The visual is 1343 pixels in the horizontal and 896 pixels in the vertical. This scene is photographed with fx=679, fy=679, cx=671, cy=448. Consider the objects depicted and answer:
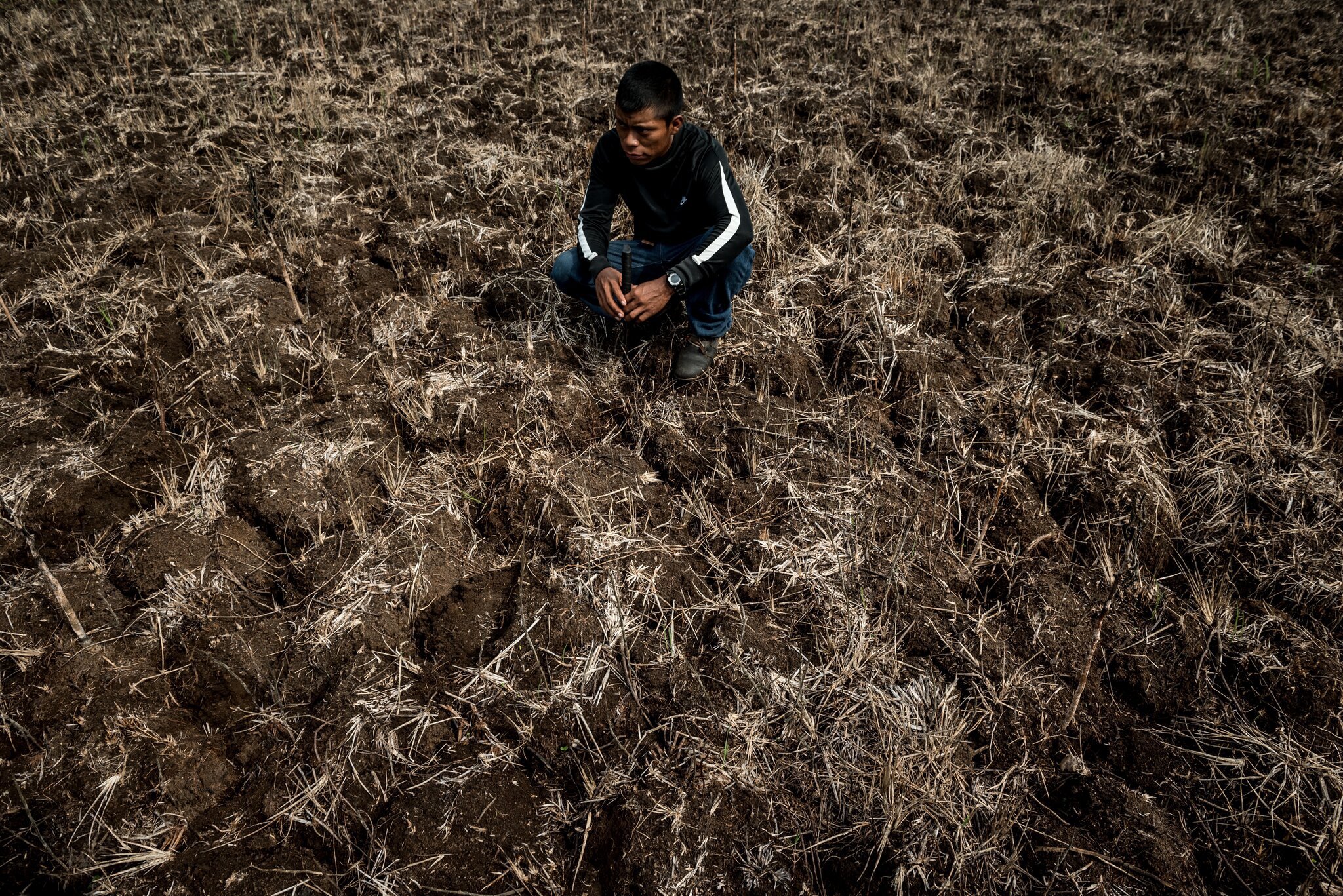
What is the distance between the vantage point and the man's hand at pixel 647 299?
8.36 feet

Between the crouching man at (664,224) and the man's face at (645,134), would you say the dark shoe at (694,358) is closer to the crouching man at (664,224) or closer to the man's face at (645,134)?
the crouching man at (664,224)

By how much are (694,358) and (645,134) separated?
910 millimetres

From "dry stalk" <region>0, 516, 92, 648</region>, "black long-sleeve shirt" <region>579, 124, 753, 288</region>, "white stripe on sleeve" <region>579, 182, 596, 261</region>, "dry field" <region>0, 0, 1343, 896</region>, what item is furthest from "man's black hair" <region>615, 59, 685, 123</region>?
"dry stalk" <region>0, 516, 92, 648</region>

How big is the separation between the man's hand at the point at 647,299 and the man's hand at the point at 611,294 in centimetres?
2

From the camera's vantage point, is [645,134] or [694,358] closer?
[645,134]

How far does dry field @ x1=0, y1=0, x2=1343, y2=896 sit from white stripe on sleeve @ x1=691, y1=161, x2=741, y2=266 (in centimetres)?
58

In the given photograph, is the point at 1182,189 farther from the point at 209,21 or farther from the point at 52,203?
the point at 209,21

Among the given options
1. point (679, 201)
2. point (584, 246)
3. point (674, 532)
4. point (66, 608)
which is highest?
point (679, 201)

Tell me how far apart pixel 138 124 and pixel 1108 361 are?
6358mm

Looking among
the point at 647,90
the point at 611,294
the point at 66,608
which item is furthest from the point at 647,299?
the point at 66,608

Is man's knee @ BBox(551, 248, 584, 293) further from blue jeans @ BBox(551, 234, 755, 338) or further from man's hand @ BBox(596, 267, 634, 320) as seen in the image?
man's hand @ BBox(596, 267, 634, 320)

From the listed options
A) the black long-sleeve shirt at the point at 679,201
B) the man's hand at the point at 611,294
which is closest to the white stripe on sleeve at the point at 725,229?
the black long-sleeve shirt at the point at 679,201

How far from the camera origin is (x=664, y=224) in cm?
290

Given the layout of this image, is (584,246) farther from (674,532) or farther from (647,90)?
(674,532)
